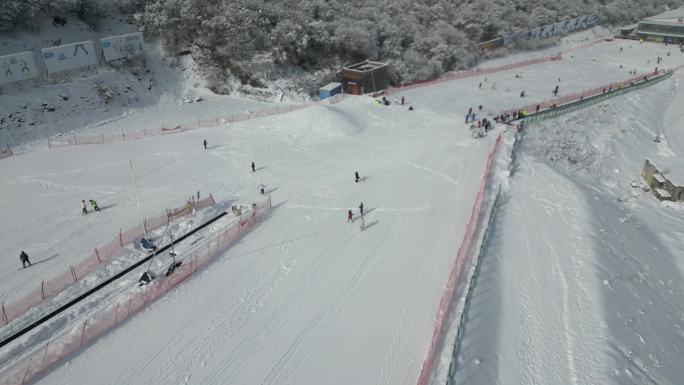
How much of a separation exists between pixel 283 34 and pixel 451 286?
38.1 meters

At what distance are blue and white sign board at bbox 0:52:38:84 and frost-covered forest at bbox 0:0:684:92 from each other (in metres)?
8.30

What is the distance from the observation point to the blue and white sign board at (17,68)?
1262 inches

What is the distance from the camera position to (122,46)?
40.3m

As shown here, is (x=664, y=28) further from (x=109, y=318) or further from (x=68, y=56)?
(x=109, y=318)

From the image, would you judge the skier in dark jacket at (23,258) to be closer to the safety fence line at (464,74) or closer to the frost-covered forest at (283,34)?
the frost-covered forest at (283,34)

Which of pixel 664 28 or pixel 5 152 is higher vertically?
pixel 664 28

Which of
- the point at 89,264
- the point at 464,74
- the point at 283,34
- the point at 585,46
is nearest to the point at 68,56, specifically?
the point at 283,34

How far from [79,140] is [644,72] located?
6447 centimetres

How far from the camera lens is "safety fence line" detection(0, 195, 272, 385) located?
1308 centimetres

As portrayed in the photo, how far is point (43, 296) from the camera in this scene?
1608cm

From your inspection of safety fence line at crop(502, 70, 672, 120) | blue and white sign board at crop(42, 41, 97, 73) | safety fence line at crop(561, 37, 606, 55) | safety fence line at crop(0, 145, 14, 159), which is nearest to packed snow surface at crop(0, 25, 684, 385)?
safety fence line at crop(0, 145, 14, 159)

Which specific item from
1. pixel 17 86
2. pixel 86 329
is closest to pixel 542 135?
pixel 86 329

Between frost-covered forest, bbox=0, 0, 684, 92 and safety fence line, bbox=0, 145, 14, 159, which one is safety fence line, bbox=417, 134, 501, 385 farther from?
safety fence line, bbox=0, 145, 14, 159

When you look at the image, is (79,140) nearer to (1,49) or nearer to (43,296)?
(1,49)
